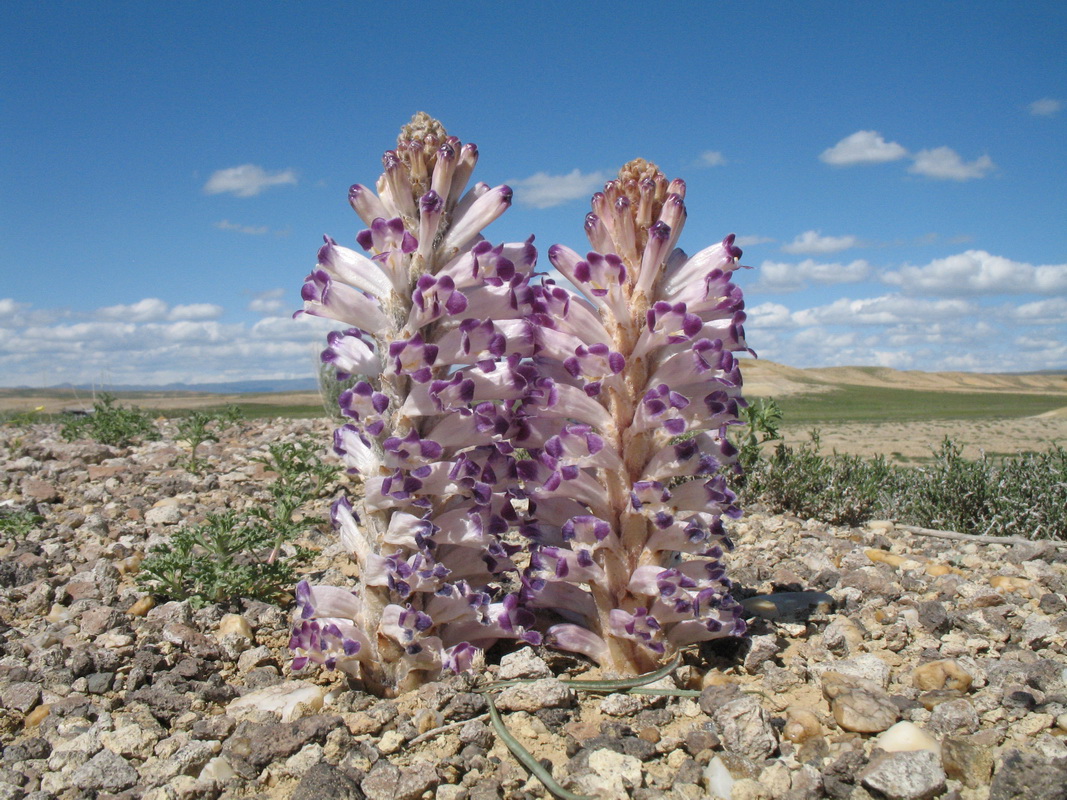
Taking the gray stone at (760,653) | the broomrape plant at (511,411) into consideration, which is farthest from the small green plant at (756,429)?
the broomrape plant at (511,411)

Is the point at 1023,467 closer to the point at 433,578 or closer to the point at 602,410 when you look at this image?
the point at 602,410

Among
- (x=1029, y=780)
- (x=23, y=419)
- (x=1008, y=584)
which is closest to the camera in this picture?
(x=1029, y=780)

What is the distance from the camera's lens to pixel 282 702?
406 cm

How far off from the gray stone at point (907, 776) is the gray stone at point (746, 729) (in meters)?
0.40

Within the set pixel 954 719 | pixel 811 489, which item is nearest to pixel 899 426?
pixel 811 489

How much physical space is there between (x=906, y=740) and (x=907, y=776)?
0.28 metres

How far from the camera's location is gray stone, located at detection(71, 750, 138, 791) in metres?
3.35

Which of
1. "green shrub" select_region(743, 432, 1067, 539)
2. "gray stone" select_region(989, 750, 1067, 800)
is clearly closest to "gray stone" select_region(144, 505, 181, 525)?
"green shrub" select_region(743, 432, 1067, 539)

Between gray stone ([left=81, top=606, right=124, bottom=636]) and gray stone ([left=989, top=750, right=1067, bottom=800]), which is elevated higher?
gray stone ([left=81, top=606, right=124, bottom=636])

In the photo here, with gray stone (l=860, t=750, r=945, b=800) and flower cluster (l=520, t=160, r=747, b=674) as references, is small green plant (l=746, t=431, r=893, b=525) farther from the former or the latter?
gray stone (l=860, t=750, r=945, b=800)

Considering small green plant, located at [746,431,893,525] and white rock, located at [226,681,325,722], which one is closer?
white rock, located at [226,681,325,722]

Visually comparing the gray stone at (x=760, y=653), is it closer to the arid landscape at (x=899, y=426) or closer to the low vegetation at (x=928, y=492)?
the low vegetation at (x=928, y=492)

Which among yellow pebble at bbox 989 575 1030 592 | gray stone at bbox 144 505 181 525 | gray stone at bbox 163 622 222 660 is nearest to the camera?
gray stone at bbox 163 622 222 660

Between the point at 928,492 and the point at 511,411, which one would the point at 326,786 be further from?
the point at 928,492
